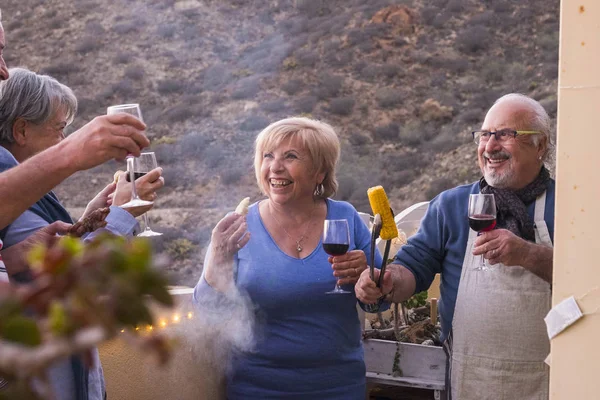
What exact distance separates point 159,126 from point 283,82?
393 centimetres

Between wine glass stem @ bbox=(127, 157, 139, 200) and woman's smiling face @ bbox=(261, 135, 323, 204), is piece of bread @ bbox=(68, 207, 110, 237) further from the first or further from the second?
woman's smiling face @ bbox=(261, 135, 323, 204)

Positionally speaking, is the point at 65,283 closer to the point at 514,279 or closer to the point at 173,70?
the point at 514,279

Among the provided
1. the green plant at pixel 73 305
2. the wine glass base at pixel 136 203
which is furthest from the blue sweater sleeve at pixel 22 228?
the green plant at pixel 73 305

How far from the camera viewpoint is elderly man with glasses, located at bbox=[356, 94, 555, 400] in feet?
10.8

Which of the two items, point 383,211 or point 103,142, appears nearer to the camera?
point 103,142

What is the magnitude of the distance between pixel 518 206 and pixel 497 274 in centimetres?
30

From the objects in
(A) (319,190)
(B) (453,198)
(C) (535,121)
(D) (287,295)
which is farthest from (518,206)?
(D) (287,295)

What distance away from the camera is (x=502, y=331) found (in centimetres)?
331

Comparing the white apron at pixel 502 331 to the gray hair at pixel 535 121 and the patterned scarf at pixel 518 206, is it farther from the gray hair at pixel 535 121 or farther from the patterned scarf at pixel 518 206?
the gray hair at pixel 535 121

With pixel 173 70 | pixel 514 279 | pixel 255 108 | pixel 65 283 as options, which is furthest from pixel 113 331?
pixel 173 70

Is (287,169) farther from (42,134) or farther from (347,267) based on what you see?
(42,134)

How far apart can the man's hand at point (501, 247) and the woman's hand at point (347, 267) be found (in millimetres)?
504

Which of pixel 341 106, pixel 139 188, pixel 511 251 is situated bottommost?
pixel 341 106

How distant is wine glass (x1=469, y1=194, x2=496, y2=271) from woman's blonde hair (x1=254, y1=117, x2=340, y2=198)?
0.79m
